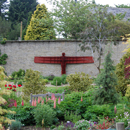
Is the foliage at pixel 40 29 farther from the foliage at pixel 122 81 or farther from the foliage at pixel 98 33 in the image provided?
the foliage at pixel 122 81

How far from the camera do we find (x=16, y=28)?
31250 mm

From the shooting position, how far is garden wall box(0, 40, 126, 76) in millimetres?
16156

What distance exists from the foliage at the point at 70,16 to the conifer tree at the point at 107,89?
38.8 feet

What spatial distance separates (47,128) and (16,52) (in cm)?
1251

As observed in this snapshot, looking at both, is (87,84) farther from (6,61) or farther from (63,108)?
(6,61)

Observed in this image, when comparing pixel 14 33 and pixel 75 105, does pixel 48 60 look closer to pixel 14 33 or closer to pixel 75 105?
pixel 75 105

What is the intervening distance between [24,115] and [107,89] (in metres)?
2.61

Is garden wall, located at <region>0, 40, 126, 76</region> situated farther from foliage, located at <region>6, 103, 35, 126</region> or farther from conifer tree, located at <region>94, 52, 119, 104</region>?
foliage, located at <region>6, 103, 35, 126</region>

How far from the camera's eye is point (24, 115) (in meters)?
5.16

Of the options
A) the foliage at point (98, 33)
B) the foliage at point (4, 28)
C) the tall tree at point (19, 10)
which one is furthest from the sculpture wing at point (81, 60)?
the tall tree at point (19, 10)

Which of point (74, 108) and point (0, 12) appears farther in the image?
point (0, 12)

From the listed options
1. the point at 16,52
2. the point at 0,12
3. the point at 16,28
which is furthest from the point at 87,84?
the point at 0,12

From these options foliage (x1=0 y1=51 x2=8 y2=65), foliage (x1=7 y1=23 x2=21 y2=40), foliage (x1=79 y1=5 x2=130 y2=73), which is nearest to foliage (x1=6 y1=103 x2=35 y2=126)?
foliage (x1=79 y1=5 x2=130 y2=73)

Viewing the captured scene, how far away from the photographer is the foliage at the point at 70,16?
60.4ft
